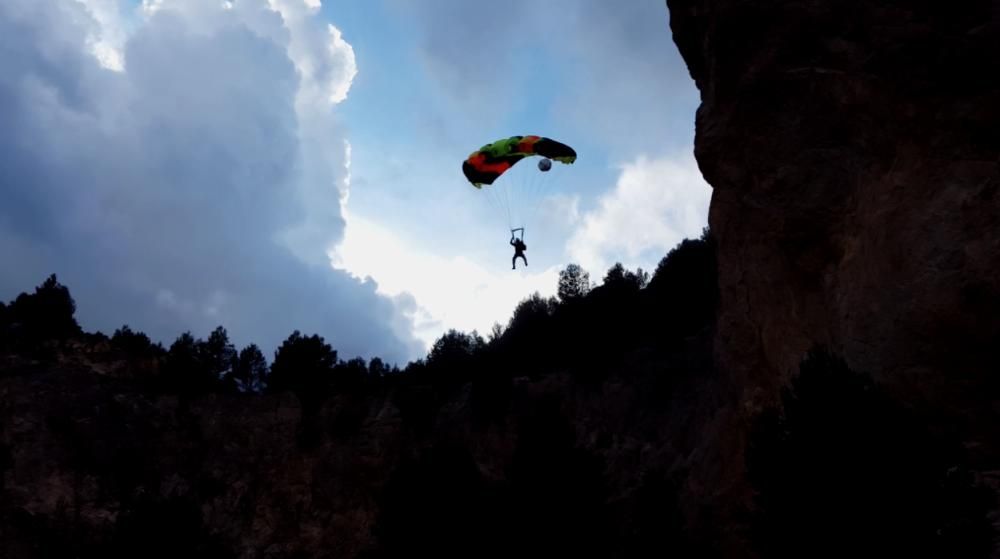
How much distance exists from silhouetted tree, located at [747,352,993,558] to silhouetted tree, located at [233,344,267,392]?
168 feet

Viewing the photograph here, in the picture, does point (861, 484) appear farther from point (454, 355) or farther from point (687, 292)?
point (454, 355)

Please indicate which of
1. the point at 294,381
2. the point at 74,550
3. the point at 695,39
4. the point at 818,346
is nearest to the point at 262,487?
the point at 74,550

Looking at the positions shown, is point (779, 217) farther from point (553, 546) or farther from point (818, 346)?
point (553, 546)

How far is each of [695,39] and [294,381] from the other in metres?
37.0

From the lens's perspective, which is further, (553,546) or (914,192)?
(553,546)

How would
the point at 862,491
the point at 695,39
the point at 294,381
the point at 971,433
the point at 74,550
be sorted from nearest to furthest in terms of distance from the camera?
the point at 862,491, the point at 971,433, the point at 695,39, the point at 74,550, the point at 294,381

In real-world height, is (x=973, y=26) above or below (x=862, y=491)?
above

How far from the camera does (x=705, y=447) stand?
24688mm

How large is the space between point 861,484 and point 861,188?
7.33m

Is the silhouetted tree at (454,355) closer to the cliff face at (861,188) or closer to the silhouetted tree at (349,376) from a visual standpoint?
the silhouetted tree at (349,376)

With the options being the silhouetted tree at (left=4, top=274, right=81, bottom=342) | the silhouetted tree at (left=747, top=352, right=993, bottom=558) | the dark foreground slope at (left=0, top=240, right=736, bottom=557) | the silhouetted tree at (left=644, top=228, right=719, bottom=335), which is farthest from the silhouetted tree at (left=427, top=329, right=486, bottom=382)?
the silhouetted tree at (left=747, top=352, right=993, bottom=558)

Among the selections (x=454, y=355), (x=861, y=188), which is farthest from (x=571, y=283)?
(x=861, y=188)

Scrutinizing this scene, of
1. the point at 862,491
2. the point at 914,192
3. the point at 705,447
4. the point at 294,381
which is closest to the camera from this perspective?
the point at 862,491

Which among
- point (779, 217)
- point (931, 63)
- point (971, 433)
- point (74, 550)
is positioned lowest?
point (74, 550)
